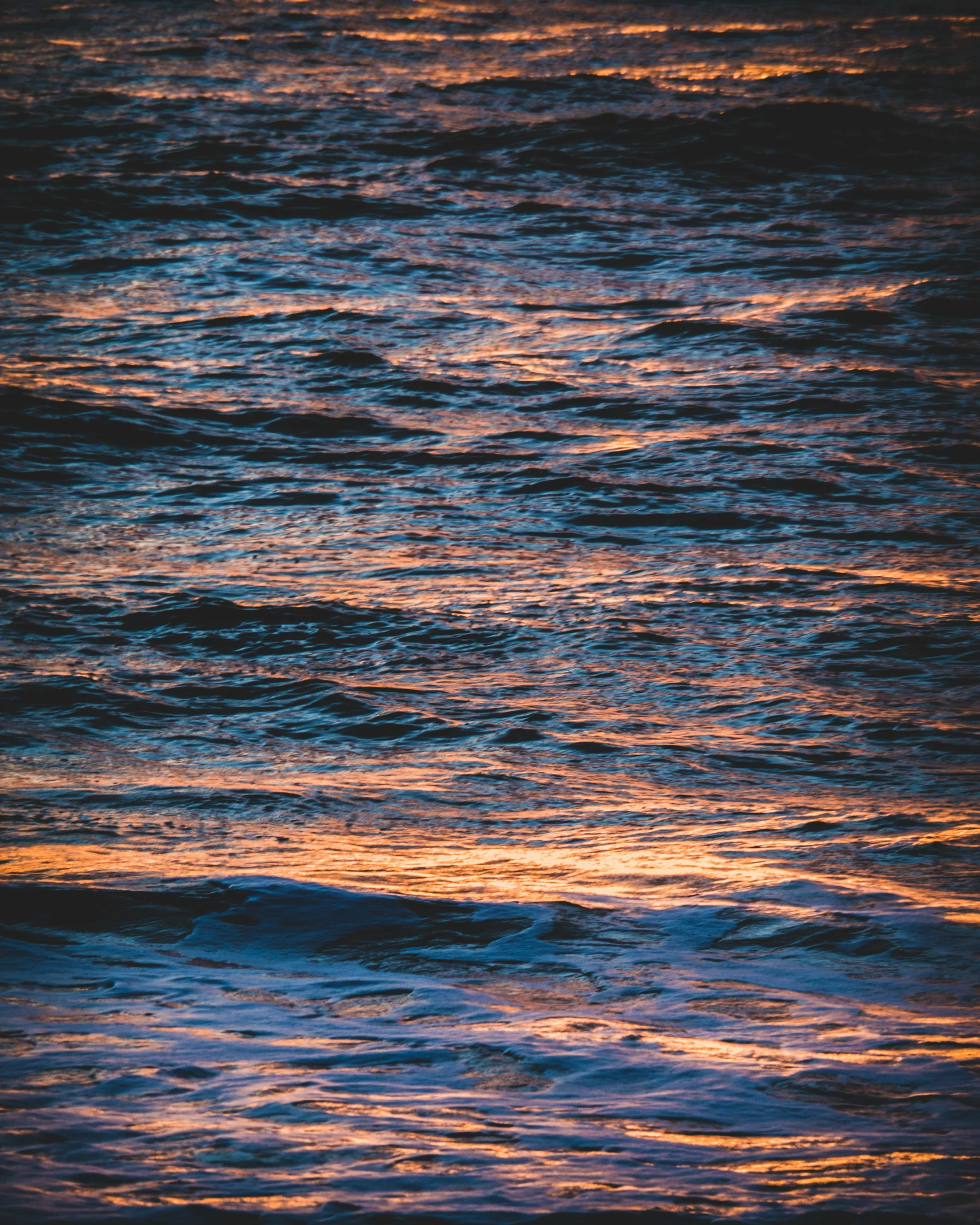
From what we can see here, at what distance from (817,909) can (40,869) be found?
1552mm

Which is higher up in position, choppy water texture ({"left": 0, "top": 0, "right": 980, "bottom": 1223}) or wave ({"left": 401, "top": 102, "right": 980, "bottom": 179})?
wave ({"left": 401, "top": 102, "right": 980, "bottom": 179})

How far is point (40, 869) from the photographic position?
9.60 ft

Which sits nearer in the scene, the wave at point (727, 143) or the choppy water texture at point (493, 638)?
the choppy water texture at point (493, 638)

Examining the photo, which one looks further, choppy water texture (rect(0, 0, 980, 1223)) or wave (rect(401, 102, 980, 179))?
wave (rect(401, 102, 980, 179))

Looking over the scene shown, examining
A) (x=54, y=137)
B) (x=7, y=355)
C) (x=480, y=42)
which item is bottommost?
(x=7, y=355)

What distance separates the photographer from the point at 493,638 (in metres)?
4.98

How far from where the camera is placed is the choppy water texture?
6.44 feet

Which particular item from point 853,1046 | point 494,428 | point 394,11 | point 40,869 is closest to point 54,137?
point 394,11

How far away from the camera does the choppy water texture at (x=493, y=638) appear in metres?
1.96

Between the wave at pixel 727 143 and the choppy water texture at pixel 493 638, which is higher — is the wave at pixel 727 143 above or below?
above

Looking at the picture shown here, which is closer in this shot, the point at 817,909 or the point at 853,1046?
the point at 853,1046

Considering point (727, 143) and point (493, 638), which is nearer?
point (493, 638)

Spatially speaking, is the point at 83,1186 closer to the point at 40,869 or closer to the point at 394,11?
the point at 40,869

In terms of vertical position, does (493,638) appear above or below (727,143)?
below
